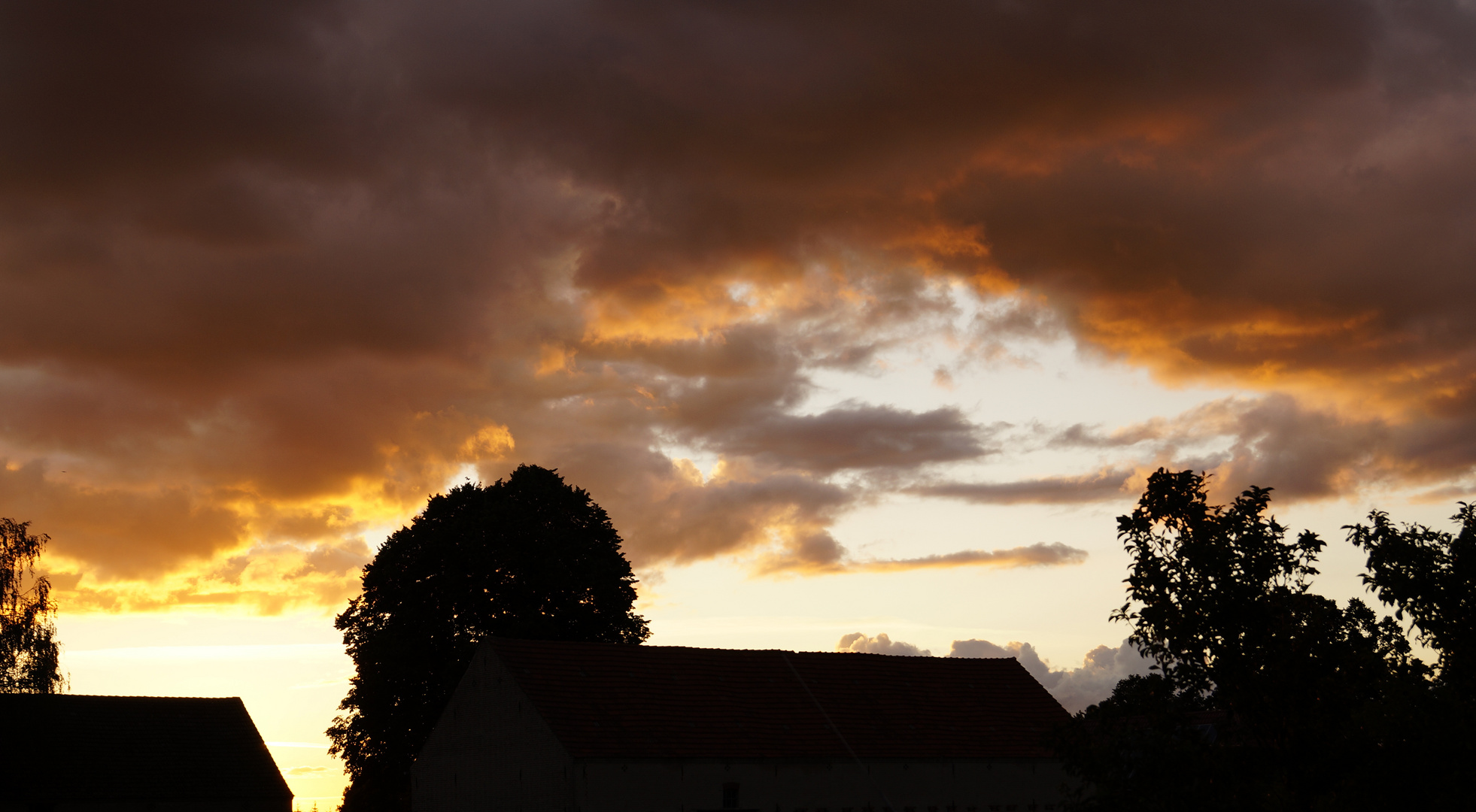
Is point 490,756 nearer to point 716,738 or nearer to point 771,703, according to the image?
point 716,738

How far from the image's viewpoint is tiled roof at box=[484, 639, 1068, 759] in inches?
1547

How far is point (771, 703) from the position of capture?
44.0 m

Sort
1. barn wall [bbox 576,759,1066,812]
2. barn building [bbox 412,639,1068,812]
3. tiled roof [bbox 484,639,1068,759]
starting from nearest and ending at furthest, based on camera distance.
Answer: barn wall [bbox 576,759,1066,812], barn building [bbox 412,639,1068,812], tiled roof [bbox 484,639,1068,759]

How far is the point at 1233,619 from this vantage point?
1916 cm

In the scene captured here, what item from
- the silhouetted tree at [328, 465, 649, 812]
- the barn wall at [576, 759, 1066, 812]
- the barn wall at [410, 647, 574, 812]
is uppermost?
the silhouetted tree at [328, 465, 649, 812]

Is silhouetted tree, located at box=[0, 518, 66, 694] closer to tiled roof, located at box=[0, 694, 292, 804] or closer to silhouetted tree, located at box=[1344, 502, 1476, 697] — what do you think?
tiled roof, located at box=[0, 694, 292, 804]

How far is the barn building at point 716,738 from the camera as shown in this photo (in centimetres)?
3784

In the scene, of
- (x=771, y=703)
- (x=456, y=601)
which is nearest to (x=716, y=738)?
(x=771, y=703)

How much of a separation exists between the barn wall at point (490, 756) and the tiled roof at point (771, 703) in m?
0.73

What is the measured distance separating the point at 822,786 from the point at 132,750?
102 feet

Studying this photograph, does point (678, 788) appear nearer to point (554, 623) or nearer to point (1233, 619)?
point (554, 623)

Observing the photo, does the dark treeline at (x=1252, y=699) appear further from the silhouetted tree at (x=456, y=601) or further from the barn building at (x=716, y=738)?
the silhouetted tree at (x=456, y=601)

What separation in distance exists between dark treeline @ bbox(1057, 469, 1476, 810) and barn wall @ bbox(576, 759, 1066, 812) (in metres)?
20.0

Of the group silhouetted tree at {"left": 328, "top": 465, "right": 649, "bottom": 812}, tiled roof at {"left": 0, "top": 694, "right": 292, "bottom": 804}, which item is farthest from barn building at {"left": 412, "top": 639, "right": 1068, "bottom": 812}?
tiled roof at {"left": 0, "top": 694, "right": 292, "bottom": 804}
